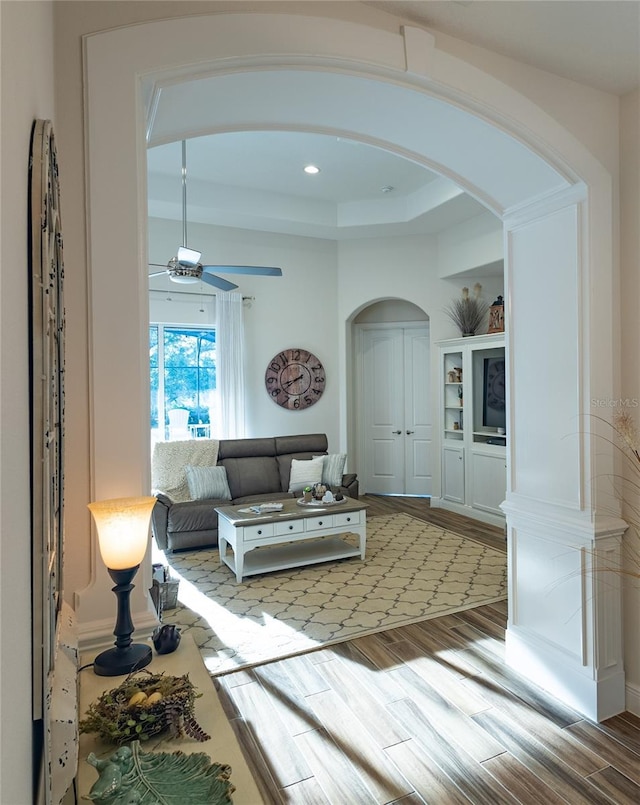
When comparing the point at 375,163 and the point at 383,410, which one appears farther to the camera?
the point at 383,410

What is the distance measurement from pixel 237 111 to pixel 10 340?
1.83m

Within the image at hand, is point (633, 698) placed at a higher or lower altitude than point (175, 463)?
lower

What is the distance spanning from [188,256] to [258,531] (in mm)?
2283

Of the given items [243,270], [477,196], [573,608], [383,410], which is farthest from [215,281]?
[573,608]

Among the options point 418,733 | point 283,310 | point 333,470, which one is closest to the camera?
point 418,733

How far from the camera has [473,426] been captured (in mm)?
5844

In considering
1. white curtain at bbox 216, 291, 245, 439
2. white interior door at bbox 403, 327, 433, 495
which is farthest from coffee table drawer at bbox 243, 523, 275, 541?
white interior door at bbox 403, 327, 433, 495

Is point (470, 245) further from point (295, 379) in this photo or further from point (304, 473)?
point (304, 473)

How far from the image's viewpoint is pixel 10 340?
62cm

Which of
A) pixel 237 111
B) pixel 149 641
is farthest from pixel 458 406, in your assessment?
pixel 149 641

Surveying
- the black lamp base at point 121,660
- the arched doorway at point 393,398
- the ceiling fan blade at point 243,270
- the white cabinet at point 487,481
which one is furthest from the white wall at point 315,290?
the black lamp base at point 121,660

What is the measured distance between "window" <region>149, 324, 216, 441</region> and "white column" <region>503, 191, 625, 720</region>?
4.17 m

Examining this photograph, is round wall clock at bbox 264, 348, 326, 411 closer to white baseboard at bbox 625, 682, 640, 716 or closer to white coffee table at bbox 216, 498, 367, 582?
white coffee table at bbox 216, 498, 367, 582

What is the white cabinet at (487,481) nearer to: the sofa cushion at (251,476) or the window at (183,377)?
the sofa cushion at (251,476)
